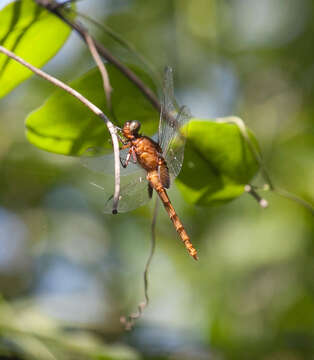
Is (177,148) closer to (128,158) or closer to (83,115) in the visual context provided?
(128,158)

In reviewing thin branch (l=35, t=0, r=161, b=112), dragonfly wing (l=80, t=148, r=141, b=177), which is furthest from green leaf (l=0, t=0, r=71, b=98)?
dragonfly wing (l=80, t=148, r=141, b=177)

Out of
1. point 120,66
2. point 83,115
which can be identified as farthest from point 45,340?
point 120,66

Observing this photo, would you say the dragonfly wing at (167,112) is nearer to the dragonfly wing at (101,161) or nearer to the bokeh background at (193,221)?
the dragonfly wing at (101,161)

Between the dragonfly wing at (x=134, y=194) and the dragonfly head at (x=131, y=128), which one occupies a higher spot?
the dragonfly head at (x=131, y=128)

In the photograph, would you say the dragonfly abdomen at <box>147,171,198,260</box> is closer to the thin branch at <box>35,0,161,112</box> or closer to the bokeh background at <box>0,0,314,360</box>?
the thin branch at <box>35,0,161,112</box>

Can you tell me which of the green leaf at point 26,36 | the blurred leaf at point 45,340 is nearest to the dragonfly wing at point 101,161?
the green leaf at point 26,36

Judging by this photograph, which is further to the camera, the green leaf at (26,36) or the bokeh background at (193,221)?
the bokeh background at (193,221)
